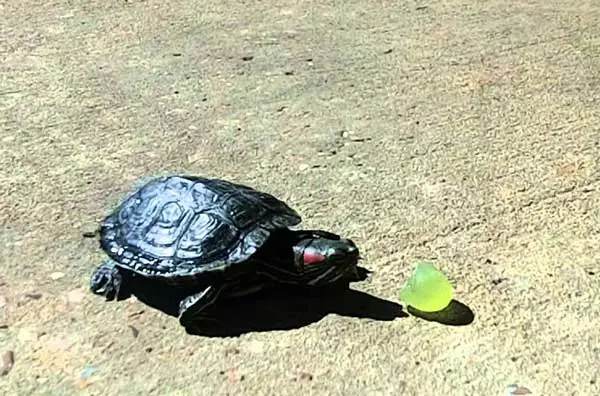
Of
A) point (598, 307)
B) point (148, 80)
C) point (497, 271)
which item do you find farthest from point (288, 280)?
point (148, 80)

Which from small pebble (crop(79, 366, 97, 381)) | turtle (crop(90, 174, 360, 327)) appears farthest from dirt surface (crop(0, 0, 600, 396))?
turtle (crop(90, 174, 360, 327))

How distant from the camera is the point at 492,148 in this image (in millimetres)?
4145

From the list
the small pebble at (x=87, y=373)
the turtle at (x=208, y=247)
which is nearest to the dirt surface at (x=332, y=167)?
the small pebble at (x=87, y=373)

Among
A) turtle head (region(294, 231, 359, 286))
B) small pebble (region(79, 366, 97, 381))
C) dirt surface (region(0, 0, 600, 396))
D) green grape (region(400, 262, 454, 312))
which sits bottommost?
dirt surface (region(0, 0, 600, 396))

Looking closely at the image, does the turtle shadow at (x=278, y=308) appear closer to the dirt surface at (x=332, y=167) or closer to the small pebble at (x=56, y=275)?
the dirt surface at (x=332, y=167)

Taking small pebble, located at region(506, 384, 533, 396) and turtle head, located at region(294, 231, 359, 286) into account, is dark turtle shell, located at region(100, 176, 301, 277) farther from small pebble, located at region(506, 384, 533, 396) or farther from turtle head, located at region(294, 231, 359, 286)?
small pebble, located at region(506, 384, 533, 396)

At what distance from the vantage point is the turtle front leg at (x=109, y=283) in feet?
10.6

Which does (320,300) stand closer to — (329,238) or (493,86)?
(329,238)

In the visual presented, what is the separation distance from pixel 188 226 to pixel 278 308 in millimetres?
358

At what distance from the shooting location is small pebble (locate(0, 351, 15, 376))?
2947 mm

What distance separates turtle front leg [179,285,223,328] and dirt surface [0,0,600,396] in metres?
0.06

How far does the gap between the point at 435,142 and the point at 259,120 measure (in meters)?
0.68

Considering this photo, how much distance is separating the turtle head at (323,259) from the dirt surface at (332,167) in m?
0.11

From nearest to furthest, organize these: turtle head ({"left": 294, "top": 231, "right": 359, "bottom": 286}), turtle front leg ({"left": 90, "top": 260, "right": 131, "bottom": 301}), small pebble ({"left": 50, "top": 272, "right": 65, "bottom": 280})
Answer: turtle head ({"left": 294, "top": 231, "right": 359, "bottom": 286}), turtle front leg ({"left": 90, "top": 260, "right": 131, "bottom": 301}), small pebble ({"left": 50, "top": 272, "right": 65, "bottom": 280})
